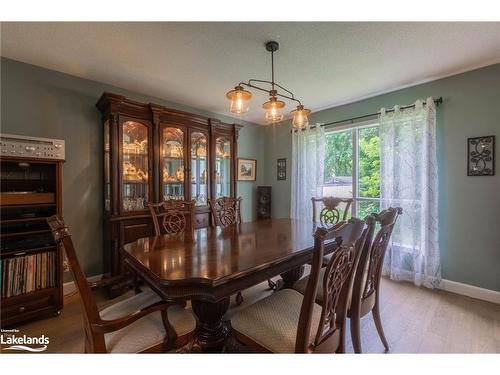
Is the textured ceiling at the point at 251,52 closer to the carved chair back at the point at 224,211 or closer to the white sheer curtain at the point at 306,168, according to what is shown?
the white sheer curtain at the point at 306,168

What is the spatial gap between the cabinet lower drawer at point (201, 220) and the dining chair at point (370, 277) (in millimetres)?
2139

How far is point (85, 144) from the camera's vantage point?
8.29 ft

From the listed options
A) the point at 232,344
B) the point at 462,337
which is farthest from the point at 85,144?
the point at 462,337

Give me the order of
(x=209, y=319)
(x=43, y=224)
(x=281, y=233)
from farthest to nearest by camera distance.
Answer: (x=43, y=224) < (x=281, y=233) < (x=209, y=319)

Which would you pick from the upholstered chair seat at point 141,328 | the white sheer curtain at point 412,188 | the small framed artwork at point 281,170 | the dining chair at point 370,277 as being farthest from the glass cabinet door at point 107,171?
the white sheer curtain at point 412,188

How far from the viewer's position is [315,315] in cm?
124

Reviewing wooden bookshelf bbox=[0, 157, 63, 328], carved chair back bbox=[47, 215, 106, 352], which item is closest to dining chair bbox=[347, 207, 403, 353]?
carved chair back bbox=[47, 215, 106, 352]

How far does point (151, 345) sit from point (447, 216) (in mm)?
2971

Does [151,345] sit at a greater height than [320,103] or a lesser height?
lesser

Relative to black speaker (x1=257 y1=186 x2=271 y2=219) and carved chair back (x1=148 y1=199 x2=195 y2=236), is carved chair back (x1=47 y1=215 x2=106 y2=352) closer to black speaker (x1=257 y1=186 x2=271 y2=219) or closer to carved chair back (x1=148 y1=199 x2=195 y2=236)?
carved chair back (x1=148 y1=199 x2=195 y2=236)

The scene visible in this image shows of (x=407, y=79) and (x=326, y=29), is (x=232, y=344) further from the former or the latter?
(x=407, y=79)

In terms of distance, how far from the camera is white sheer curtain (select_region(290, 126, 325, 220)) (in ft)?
11.5
